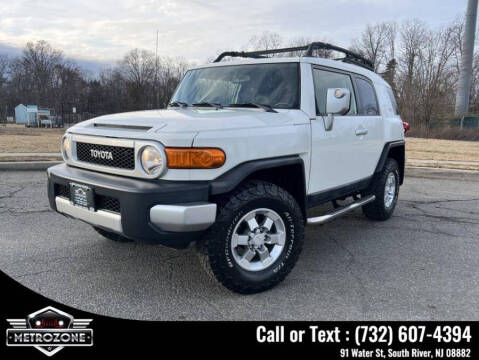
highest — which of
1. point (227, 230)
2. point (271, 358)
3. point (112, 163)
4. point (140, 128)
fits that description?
point (140, 128)

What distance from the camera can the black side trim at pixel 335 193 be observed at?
3.76 metres

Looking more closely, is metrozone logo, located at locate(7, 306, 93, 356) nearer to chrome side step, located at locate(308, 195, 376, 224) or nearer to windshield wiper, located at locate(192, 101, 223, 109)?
chrome side step, located at locate(308, 195, 376, 224)

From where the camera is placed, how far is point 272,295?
3.15 m

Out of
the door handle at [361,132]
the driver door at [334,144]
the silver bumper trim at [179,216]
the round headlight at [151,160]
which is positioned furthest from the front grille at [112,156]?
the door handle at [361,132]

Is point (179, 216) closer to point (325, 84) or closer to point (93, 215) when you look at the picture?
point (93, 215)

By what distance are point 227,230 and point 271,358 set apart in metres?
0.92

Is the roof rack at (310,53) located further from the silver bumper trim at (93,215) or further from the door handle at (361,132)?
the silver bumper trim at (93,215)

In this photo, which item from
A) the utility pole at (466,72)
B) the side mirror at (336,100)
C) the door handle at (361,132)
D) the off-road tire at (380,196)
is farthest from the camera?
the utility pole at (466,72)

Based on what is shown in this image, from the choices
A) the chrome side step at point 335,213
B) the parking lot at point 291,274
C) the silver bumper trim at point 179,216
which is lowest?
the parking lot at point 291,274

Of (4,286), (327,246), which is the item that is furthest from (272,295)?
(4,286)

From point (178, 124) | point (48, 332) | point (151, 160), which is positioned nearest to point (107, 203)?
point (151, 160)

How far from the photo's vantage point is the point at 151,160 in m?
2.76

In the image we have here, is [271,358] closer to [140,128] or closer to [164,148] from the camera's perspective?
[164,148]

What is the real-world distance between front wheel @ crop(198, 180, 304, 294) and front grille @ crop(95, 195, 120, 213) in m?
0.68
